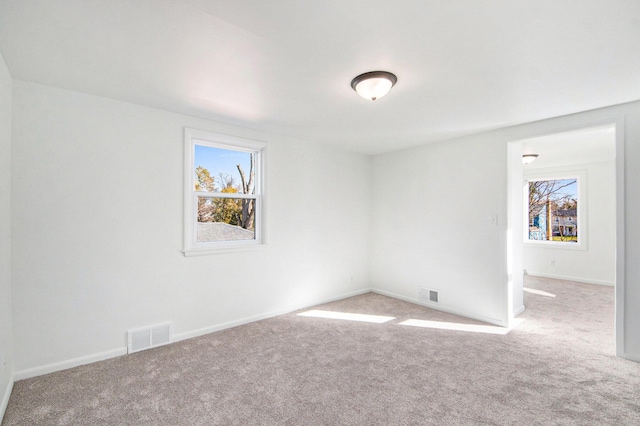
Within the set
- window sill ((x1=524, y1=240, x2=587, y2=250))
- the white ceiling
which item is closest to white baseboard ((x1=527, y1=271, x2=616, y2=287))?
window sill ((x1=524, y1=240, x2=587, y2=250))

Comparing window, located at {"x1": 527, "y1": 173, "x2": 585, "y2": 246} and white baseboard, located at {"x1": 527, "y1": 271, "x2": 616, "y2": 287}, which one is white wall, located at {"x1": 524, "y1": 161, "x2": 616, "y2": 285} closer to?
white baseboard, located at {"x1": 527, "y1": 271, "x2": 616, "y2": 287}

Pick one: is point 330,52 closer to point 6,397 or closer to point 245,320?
point 245,320

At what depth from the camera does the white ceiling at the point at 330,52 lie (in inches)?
60.6

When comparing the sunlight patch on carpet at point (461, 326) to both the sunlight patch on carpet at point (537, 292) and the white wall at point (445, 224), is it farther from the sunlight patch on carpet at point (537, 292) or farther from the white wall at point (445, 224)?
the sunlight patch on carpet at point (537, 292)

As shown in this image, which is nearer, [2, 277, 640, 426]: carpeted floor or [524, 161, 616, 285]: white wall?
[2, 277, 640, 426]: carpeted floor

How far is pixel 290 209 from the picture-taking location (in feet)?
13.6

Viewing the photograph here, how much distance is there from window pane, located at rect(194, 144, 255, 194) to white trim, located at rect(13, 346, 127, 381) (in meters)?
1.78

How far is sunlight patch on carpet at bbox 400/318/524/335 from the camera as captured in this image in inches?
136

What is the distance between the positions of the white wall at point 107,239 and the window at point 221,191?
11 cm

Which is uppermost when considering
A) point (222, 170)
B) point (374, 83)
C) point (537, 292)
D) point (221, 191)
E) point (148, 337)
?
point (374, 83)

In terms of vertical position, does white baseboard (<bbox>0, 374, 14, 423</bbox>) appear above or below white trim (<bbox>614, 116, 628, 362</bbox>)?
below

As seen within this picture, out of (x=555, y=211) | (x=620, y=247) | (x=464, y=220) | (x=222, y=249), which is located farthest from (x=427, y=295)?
(x=555, y=211)

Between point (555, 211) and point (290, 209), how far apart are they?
20.3 feet

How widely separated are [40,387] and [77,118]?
87.1 inches
